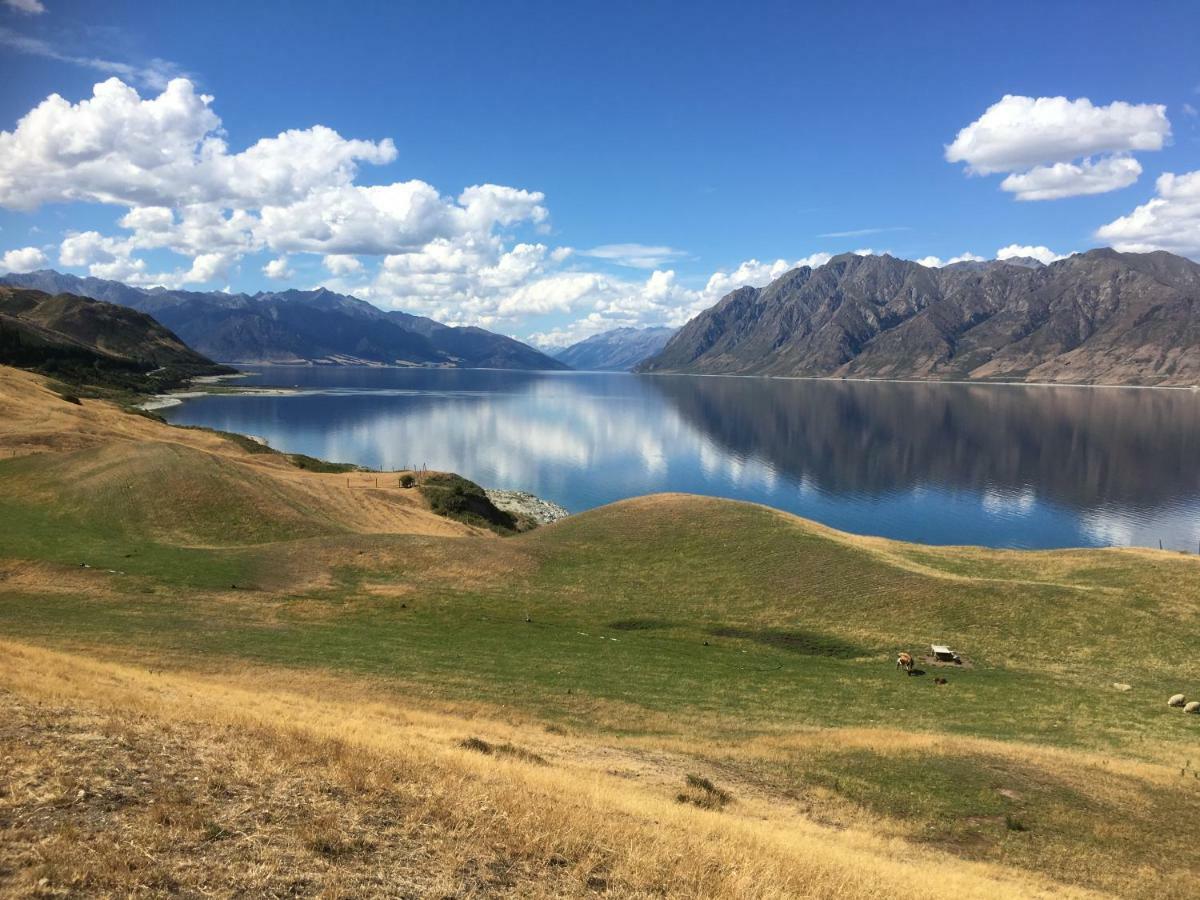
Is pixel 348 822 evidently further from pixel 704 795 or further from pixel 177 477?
pixel 177 477

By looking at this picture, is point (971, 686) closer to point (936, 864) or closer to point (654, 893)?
point (936, 864)

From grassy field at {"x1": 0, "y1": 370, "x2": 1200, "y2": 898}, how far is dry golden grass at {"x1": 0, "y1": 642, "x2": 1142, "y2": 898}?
0.31 ft

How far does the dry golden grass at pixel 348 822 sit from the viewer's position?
34.4 ft

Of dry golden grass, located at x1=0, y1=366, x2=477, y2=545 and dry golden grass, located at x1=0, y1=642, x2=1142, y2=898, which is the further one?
dry golden grass, located at x1=0, y1=366, x2=477, y2=545

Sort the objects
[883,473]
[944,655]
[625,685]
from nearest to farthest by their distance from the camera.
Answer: [625,685]
[944,655]
[883,473]

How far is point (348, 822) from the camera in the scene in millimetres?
12406

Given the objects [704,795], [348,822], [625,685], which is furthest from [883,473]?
[348,822]

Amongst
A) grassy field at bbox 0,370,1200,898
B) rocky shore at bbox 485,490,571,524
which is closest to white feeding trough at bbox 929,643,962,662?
grassy field at bbox 0,370,1200,898

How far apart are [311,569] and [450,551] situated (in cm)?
961

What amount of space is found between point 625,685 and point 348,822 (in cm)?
1984

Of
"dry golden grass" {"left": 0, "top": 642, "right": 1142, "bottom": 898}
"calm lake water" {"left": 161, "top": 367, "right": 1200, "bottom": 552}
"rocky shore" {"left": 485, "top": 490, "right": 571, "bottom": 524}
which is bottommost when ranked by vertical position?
"rocky shore" {"left": 485, "top": 490, "right": 571, "bottom": 524}

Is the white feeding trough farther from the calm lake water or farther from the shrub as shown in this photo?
the calm lake water

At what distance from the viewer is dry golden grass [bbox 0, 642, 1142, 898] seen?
34.4ft

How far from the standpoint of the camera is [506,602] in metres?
44.0
